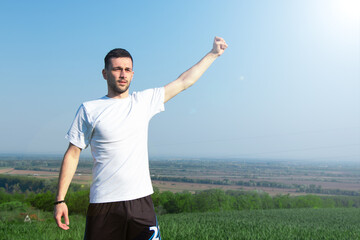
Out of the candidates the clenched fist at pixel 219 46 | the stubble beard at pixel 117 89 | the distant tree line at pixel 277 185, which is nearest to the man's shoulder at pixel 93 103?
the stubble beard at pixel 117 89

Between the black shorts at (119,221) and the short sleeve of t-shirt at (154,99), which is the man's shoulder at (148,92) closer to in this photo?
the short sleeve of t-shirt at (154,99)

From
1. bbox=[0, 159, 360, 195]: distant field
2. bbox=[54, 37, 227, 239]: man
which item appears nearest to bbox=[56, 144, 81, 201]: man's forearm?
bbox=[54, 37, 227, 239]: man

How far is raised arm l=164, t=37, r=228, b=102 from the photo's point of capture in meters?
2.90

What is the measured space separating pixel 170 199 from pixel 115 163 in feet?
144

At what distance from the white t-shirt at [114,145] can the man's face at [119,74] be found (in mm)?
103

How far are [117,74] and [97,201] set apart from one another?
986 mm

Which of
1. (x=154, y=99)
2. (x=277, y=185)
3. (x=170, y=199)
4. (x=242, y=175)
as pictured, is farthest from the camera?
(x=242, y=175)

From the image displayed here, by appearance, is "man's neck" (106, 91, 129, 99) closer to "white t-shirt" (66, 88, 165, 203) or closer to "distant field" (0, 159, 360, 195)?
"white t-shirt" (66, 88, 165, 203)

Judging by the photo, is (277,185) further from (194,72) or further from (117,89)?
(117,89)

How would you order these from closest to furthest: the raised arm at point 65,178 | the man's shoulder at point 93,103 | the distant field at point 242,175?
the raised arm at point 65,178 < the man's shoulder at point 93,103 < the distant field at point 242,175

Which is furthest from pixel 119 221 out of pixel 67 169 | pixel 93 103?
pixel 93 103

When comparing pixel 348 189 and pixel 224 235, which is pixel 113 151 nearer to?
pixel 224 235

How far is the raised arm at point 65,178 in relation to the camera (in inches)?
93.1

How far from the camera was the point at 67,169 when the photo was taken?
8.01 feet
